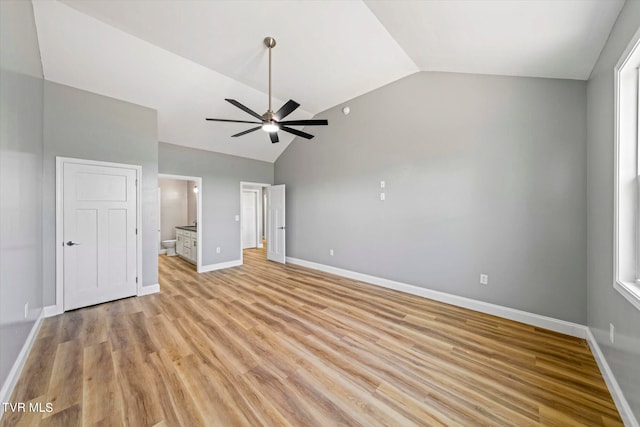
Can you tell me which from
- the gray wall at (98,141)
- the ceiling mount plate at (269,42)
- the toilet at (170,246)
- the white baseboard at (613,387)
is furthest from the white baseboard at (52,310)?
the white baseboard at (613,387)

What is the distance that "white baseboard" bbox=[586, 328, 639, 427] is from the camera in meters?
1.47

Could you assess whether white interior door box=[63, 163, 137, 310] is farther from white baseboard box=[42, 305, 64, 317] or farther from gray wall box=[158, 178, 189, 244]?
gray wall box=[158, 178, 189, 244]

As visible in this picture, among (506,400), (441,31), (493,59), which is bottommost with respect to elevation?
(506,400)

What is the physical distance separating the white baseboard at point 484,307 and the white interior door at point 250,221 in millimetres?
4524

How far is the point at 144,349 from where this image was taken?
2.29 m

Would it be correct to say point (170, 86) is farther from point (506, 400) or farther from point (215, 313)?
point (506, 400)

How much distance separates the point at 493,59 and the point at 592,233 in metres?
2.11

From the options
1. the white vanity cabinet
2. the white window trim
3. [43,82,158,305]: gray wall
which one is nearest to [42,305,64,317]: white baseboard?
[43,82,158,305]: gray wall

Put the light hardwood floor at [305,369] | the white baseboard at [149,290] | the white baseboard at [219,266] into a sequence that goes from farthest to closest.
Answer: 1. the white baseboard at [219,266]
2. the white baseboard at [149,290]
3. the light hardwood floor at [305,369]

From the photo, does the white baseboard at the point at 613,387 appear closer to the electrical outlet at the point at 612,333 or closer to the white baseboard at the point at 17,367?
the electrical outlet at the point at 612,333

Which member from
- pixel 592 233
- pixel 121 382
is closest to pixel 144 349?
pixel 121 382

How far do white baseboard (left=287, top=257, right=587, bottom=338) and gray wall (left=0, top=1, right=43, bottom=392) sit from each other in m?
4.16

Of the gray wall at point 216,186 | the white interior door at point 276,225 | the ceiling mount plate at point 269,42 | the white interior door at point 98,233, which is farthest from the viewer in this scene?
the white interior door at point 276,225

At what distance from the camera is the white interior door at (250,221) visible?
313 inches
